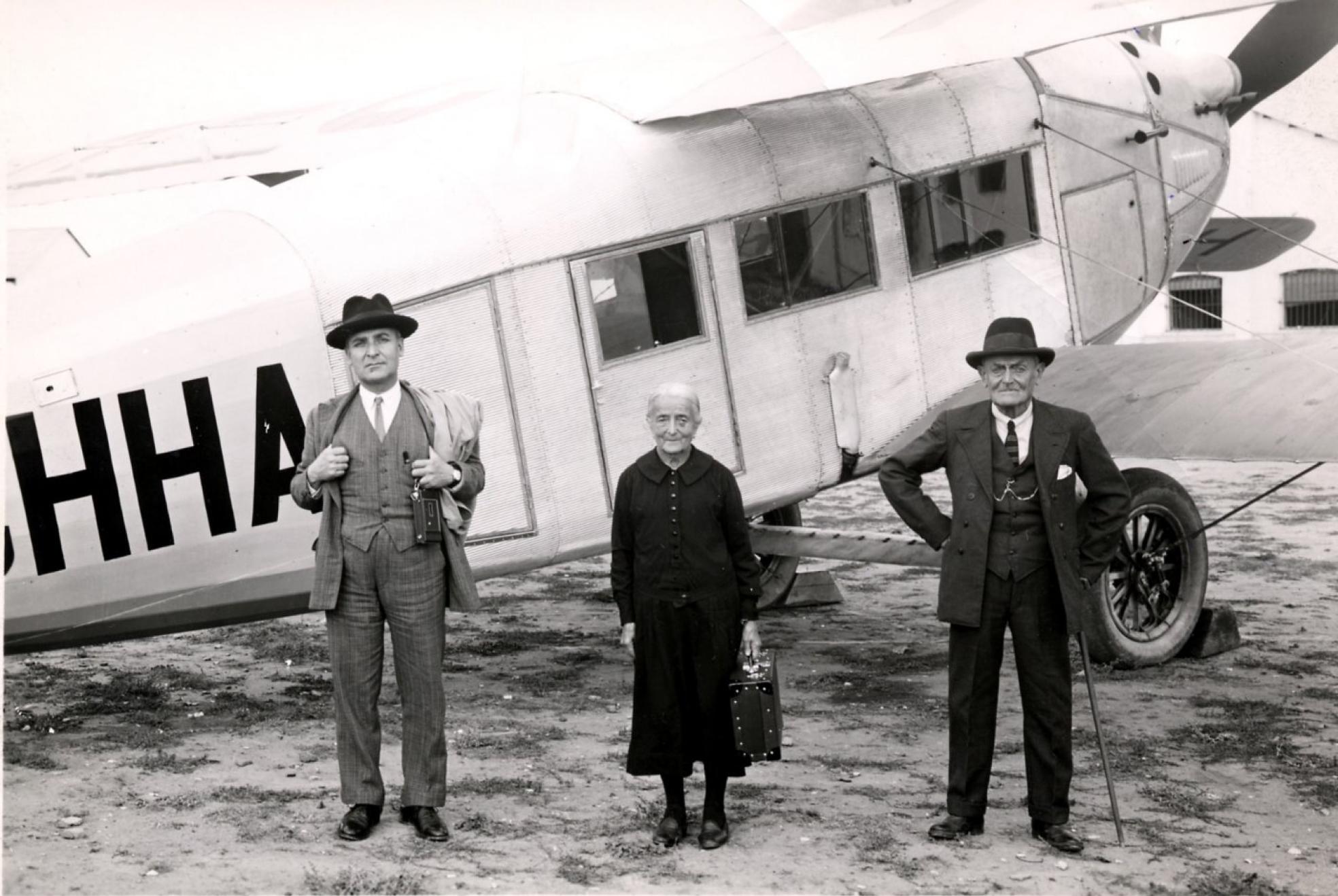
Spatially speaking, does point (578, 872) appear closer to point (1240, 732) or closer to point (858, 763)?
point (858, 763)

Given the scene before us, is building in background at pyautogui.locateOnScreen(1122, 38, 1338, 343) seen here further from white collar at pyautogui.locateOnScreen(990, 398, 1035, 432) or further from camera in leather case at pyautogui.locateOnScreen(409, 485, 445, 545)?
camera in leather case at pyautogui.locateOnScreen(409, 485, 445, 545)

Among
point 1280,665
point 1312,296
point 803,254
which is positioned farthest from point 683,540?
point 1312,296

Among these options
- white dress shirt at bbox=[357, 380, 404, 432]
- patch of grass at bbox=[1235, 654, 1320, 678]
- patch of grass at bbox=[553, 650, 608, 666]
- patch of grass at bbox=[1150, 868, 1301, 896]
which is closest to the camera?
patch of grass at bbox=[1150, 868, 1301, 896]

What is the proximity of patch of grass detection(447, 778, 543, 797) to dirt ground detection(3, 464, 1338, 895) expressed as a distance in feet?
0.09

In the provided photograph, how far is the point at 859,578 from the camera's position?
13.7m

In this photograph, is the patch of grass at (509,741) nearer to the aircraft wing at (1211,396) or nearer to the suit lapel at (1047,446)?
the suit lapel at (1047,446)

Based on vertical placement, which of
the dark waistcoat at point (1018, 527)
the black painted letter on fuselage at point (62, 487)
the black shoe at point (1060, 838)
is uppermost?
the black painted letter on fuselage at point (62, 487)

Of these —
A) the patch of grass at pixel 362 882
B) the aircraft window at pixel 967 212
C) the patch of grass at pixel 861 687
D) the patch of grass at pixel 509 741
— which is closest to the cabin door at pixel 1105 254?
the aircraft window at pixel 967 212

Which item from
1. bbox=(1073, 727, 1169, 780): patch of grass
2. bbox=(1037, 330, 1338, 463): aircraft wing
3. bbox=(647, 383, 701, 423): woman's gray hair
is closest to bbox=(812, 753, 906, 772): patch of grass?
bbox=(1073, 727, 1169, 780): patch of grass

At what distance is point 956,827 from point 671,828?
1.22 meters

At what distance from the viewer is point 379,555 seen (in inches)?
243

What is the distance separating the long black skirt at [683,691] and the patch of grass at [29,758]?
3235 millimetres

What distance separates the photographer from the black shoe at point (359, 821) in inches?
243

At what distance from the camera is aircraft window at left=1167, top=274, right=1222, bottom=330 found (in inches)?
1072
